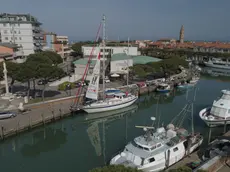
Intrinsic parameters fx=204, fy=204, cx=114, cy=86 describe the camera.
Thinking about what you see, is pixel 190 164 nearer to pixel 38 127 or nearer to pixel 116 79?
pixel 38 127

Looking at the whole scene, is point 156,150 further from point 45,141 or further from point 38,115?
point 38,115

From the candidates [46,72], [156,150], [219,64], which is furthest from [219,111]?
[219,64]

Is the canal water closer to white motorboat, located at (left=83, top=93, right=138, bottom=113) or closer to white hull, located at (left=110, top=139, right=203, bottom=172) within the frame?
white motorboat, located at (left=83, top=93, right=138, bottom=113)

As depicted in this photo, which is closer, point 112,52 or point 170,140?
point 170,140

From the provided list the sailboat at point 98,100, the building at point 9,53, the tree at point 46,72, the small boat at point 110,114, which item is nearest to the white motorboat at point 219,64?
the small boat at point 110,114

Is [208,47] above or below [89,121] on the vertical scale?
above

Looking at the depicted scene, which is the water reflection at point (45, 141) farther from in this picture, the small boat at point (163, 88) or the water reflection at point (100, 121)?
the small boat at point (163, 88)

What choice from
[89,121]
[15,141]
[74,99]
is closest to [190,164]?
[89,121]
